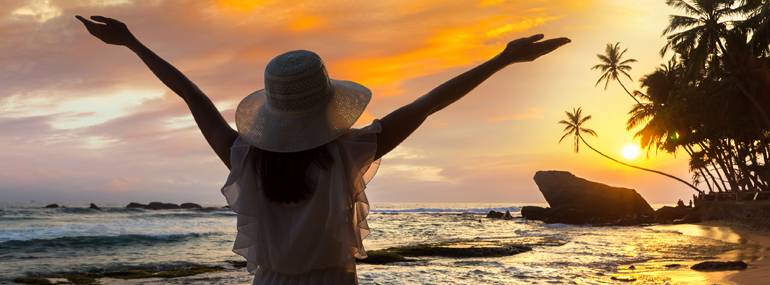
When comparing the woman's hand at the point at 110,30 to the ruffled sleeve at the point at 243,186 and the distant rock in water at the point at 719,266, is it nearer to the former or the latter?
the ruffled sleeve at the point at 243,186

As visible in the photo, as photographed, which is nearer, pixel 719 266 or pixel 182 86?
pixel 182 86

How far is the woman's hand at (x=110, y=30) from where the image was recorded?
4.41 feet

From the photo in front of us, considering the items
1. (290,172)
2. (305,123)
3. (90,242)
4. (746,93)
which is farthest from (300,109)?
(746,93)

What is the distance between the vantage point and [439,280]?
24.5 feet

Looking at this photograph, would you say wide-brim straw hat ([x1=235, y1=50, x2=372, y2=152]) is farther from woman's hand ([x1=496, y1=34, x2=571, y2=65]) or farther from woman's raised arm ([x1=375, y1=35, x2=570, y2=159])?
woman's hand ([x1=496, y1=34, x2=571, y2=65])

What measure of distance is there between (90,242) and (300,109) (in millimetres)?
17078

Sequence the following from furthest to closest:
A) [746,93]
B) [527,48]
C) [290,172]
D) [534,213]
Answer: [534,213] → [746,93] → [527,48] → [290,172]

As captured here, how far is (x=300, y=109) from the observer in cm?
123

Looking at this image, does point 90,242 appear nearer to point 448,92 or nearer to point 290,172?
point 290,172

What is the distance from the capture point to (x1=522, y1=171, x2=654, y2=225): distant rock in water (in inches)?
1237

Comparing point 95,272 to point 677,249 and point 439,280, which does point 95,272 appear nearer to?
point 439,280

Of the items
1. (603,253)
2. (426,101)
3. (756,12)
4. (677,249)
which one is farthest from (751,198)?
(426,101)

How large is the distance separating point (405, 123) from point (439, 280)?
6.74 meters

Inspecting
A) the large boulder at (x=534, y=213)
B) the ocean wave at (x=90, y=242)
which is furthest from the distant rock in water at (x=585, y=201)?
the ocean wave at (x=90, y=242)
